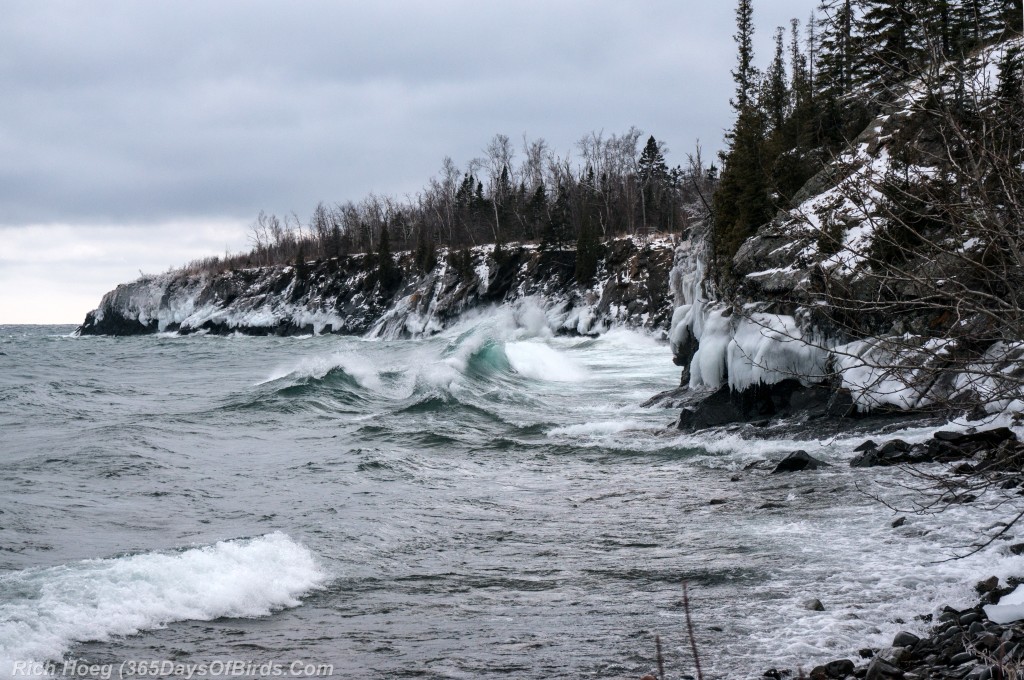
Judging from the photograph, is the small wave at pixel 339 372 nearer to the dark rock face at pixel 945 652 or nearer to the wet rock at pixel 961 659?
the dark rock face at pixel 945 652

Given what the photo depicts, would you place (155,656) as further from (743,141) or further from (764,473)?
(743,141)

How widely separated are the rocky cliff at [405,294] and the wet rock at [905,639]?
50.3m

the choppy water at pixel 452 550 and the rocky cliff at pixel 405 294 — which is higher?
the rocky cliff at pixel 405 294

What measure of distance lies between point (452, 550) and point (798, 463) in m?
5.61

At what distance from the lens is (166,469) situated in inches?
585

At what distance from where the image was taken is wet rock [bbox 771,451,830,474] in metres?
12.2

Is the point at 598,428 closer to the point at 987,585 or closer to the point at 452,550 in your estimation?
the point at 452,550

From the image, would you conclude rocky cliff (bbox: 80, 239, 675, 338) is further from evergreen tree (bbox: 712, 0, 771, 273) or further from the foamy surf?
the foamy surf

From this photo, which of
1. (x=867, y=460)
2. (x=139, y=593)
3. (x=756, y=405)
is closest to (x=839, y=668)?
(x=139, y=593)

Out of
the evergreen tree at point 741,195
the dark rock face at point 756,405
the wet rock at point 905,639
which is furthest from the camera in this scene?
the evergreen tree at point 741,195

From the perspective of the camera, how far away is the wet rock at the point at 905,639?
580 centimetres

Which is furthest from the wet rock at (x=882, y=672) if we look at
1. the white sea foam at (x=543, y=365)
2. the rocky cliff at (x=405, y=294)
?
the rocky cliff at (x=405, y=294)

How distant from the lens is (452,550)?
9.63 metres

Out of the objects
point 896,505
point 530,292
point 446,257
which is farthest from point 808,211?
point 446,257
